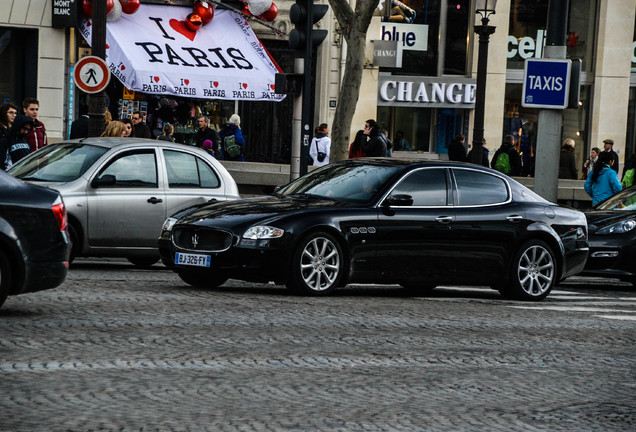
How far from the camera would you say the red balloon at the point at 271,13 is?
28592mm

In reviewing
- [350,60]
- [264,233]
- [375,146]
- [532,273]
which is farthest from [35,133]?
[375,146]

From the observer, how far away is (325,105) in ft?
97.6

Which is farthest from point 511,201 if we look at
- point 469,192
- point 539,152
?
point 539,152

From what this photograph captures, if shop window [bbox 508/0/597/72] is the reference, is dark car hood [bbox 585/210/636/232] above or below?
below

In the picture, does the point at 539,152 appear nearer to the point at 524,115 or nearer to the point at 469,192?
the point at 469,192

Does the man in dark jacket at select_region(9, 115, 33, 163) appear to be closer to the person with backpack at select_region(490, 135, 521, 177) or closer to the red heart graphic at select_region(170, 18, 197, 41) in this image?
A: the red heart graphic at select_region(170, 18, 197, 41)

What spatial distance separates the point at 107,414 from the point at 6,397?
0.64 m

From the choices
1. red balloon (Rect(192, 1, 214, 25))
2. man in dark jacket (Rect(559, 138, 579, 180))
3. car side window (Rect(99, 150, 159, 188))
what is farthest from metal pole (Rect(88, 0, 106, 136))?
man in dark jacket (Rect(559, 138, 579, 180))

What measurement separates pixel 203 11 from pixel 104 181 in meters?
14.9

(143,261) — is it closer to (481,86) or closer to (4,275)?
(4,275)

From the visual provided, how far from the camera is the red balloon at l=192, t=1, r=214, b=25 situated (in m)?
28.1

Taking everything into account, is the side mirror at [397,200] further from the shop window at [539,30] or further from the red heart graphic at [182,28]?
the shop window at [539,30]

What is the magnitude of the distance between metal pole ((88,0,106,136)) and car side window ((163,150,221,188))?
4921 mm

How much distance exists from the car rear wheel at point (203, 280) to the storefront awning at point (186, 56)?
49.3 feet
